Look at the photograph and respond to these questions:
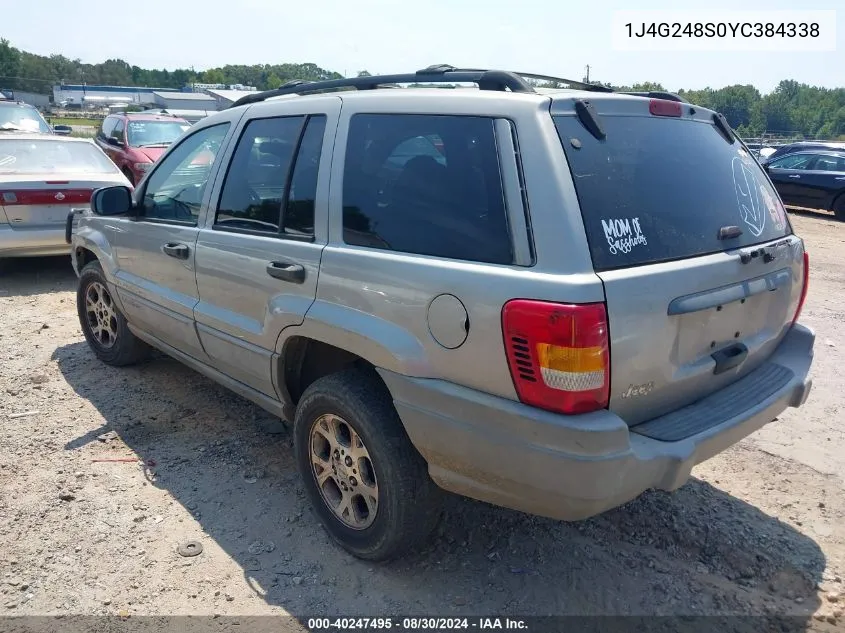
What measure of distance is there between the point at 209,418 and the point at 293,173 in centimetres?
194

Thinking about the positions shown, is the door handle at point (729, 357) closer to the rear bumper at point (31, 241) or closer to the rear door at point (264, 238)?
the rear door at point (264, 238)

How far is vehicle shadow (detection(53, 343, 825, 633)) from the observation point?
8.99 feet

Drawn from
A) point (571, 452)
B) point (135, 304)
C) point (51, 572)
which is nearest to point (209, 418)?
point (135, 304)

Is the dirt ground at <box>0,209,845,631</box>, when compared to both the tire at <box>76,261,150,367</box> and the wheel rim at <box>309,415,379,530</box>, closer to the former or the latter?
the wheel rim at <box>309,415,379,530</box>

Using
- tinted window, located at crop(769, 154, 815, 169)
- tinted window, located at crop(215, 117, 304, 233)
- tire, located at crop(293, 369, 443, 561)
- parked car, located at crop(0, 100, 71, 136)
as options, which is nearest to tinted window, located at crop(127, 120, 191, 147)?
parked car, located at crop(0, 100, 71, 136)

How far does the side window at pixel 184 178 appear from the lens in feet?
12.5

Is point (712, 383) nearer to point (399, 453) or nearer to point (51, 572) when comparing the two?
point (399, 453)

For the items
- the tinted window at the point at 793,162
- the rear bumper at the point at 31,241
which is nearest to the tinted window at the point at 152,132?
the rear bumper at the point at 31,241

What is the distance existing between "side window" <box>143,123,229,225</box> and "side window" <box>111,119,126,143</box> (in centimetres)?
973

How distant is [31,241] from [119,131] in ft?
22.5

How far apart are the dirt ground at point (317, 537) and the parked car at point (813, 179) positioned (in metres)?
12.2

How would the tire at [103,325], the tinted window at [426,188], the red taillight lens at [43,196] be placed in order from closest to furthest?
the tinted window at [426,188] → the tire at [103,325] → the red taillight lens at [43,196]

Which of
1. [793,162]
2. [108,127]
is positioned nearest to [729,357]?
[108,127]

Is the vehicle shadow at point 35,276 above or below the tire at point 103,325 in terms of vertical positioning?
below
